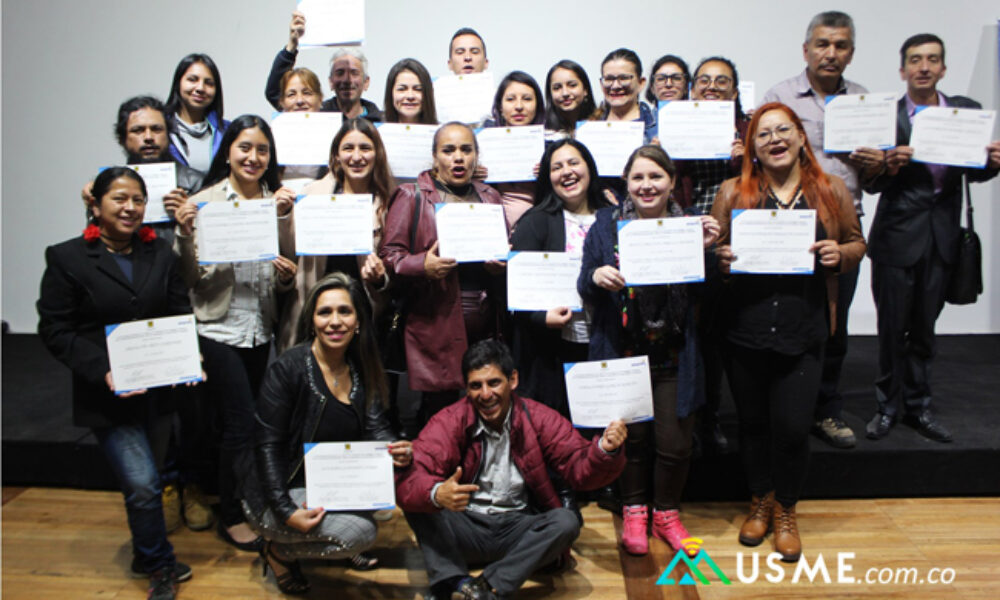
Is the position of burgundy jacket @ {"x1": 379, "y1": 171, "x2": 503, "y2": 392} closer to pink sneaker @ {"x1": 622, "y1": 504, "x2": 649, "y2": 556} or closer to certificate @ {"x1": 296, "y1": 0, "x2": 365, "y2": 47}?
pink sneaker @ {"x1": 622, "y1": 504, "x2": 649, "y2": 556}

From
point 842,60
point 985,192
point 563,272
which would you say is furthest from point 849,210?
point 985,192

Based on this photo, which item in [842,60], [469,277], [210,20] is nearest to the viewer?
[469,277]

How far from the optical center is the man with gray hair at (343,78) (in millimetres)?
3258

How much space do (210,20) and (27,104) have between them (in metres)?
1.62

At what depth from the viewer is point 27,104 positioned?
203 inches

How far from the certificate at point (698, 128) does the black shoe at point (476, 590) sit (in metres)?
1.83

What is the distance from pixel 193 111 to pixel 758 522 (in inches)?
116

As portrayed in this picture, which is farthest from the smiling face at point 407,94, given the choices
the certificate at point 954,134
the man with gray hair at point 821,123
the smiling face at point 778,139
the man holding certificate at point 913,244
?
the certificate at point 954,134

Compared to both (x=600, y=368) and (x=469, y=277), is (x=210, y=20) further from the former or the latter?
(x=600, y=368)

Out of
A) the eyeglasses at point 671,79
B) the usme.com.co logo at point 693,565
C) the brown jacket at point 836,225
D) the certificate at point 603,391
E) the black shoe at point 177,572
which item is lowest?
the usme.com.co logo at point 693,565

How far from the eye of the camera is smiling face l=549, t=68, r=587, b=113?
119 inches

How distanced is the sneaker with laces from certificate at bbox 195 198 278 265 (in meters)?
2.54

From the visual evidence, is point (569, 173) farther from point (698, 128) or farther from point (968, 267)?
point (968, 267)

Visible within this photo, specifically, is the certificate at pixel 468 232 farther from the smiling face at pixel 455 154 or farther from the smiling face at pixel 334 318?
the smiling face at pixel 334 318
